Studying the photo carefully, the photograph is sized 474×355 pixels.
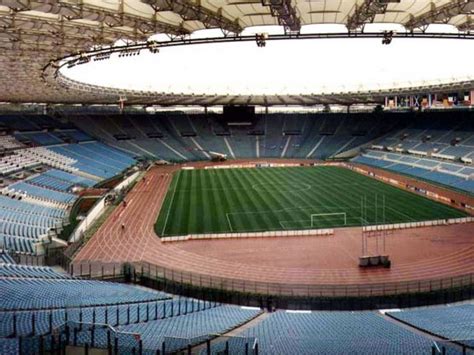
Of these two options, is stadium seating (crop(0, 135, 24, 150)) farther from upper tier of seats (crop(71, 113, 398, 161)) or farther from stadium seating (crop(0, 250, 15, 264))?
stadium seating (crop(0, 250, 15, 264))

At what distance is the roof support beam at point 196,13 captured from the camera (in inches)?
636

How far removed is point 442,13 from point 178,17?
30.0 feet

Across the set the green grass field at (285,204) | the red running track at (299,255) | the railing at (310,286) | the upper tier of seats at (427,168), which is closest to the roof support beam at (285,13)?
the railing at (310,286)

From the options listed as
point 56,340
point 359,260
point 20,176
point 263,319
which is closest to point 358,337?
point 263,319

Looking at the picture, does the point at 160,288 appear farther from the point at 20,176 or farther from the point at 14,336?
the point at 20,176

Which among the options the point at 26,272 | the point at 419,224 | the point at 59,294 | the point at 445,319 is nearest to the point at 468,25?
the point at 445,319

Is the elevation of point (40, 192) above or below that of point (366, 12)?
below

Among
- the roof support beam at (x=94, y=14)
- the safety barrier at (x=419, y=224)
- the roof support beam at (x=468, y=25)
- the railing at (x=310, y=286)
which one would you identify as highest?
the roof support beam at (x=468, y=25)

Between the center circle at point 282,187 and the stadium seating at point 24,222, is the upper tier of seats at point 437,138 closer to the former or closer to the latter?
the center circle at point 282,187

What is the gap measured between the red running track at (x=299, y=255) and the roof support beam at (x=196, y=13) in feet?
34.8

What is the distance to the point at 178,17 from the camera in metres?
19.1

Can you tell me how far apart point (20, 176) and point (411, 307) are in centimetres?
3056

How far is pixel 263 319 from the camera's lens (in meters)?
16.3

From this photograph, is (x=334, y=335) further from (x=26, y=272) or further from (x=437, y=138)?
(x=437, y=138)
